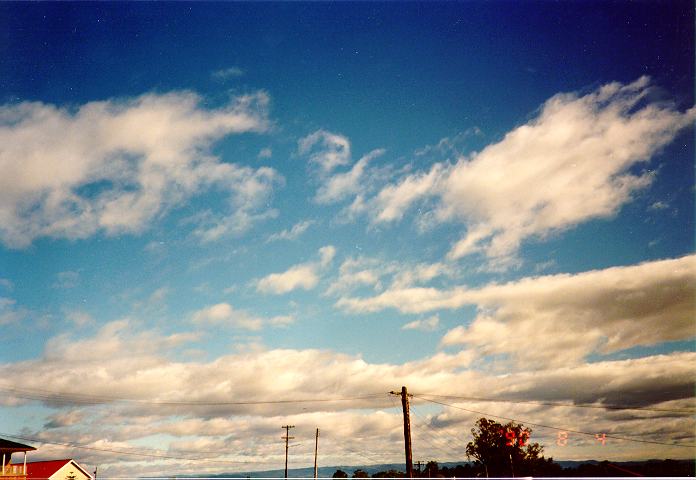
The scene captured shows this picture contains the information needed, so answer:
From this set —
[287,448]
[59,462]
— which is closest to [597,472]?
[287,448]

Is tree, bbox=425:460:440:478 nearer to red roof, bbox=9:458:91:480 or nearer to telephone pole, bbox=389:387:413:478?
telephone pole, bbox=389:387:413:478

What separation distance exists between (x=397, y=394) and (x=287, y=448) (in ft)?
127

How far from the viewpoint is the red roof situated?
179 feet

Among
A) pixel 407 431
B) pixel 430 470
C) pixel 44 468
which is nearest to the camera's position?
pixel 407 431

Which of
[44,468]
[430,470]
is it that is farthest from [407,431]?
[430,470]

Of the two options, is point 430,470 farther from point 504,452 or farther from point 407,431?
point 407,431

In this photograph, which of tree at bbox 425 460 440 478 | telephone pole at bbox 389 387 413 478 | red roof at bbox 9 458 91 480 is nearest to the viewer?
telephone pole at bbox 389 387 413 478

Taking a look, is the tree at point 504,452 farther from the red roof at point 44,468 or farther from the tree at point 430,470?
the red roof at point 44,468

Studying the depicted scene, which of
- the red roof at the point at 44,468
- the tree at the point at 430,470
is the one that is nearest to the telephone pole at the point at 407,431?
the tree at the point at 430,470

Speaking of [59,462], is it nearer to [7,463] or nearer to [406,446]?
[7,463]

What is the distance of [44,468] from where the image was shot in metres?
57.1

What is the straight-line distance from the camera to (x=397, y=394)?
34.0 m

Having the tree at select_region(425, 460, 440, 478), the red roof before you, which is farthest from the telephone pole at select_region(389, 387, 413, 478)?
the red roof

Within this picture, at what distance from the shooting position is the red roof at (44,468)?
54.7 meters
